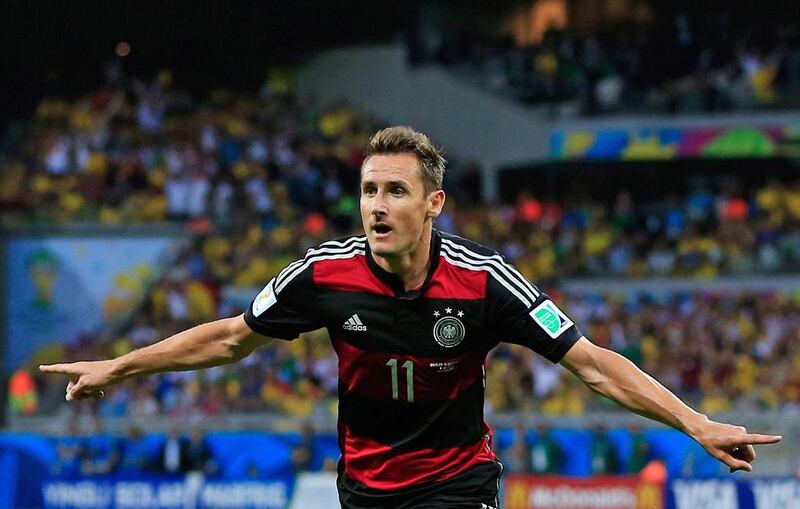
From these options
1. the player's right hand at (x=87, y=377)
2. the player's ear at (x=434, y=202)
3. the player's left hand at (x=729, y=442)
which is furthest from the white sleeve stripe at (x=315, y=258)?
the player's left hand at (x=729, y=442)

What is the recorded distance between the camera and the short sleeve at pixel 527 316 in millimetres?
5555

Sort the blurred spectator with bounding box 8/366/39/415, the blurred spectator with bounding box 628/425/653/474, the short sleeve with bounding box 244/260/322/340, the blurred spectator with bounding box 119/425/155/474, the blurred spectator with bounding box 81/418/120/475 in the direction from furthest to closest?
the blurred spectator with bounding box 8/366/39/415 < the blurred spectator with bounding box 119/425/155/474 < the blurred spectator with bounding box 81/418/120/475 < the blurred spectator with bounding box 628/425/653/474 < the short sleeve with bounding box 244/260/322/340

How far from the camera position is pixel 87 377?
587cm

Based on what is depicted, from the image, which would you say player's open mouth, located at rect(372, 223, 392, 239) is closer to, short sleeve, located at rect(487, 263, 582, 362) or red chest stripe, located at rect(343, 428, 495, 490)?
short sleeve, located at rect(487, 263, 582, 362)

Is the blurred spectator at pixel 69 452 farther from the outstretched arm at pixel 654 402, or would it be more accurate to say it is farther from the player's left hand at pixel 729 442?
the player's left hand at pixel 729 442

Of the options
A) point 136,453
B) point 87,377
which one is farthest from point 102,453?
point 87,377

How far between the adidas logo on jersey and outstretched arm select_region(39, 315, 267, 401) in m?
0.36

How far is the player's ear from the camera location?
5.62 meters

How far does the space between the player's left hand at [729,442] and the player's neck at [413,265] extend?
1156 mm

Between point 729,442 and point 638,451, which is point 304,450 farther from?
point 729,442

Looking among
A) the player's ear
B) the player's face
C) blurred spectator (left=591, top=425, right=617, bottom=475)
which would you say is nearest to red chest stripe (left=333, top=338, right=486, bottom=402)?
the player's face

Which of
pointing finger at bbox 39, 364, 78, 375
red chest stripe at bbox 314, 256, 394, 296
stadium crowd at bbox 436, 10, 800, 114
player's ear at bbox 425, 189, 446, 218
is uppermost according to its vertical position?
stadium crowd at bbox 436, 10, 800, 114

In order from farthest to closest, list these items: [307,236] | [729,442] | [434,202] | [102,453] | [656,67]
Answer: [656,67], [307,236], [102,453], [434,202], [729,442]

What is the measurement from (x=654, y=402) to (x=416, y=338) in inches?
35.2
